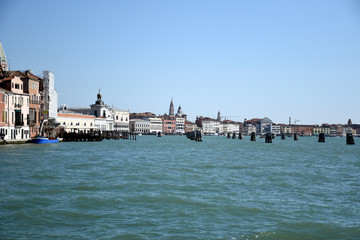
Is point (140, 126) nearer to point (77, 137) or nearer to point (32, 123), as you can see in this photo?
point (77, 137)

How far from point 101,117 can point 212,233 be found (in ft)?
359

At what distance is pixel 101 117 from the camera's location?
11775 cm

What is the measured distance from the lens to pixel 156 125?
18350cm

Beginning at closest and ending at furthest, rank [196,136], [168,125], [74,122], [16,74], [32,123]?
[32,123], [16,74], [74,122], [196,136], [168,125]

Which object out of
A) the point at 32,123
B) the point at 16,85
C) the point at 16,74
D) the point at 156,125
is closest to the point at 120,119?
the point at 156,125

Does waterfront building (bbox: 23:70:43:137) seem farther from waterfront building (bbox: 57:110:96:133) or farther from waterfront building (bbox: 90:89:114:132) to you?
waterfront building (bbox: 90:89:114:132)

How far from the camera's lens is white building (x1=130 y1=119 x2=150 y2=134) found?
168000mm

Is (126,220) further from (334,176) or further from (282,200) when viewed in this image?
(334,176)

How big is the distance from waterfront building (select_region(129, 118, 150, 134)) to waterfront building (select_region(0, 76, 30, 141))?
4467 inches

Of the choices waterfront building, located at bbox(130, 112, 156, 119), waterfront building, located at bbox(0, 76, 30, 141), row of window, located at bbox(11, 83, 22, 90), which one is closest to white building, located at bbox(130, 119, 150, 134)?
waterfront building, located at bbox(130, 112, 156, 119)

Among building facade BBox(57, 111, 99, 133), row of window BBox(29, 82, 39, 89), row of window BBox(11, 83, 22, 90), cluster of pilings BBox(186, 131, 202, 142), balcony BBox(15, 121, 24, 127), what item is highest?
row of window BBox(29, 82, 39, 89)

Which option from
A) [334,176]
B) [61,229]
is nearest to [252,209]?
[61,229]

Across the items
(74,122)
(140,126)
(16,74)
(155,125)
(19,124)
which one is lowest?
(19,124)

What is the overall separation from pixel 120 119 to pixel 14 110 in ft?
315
